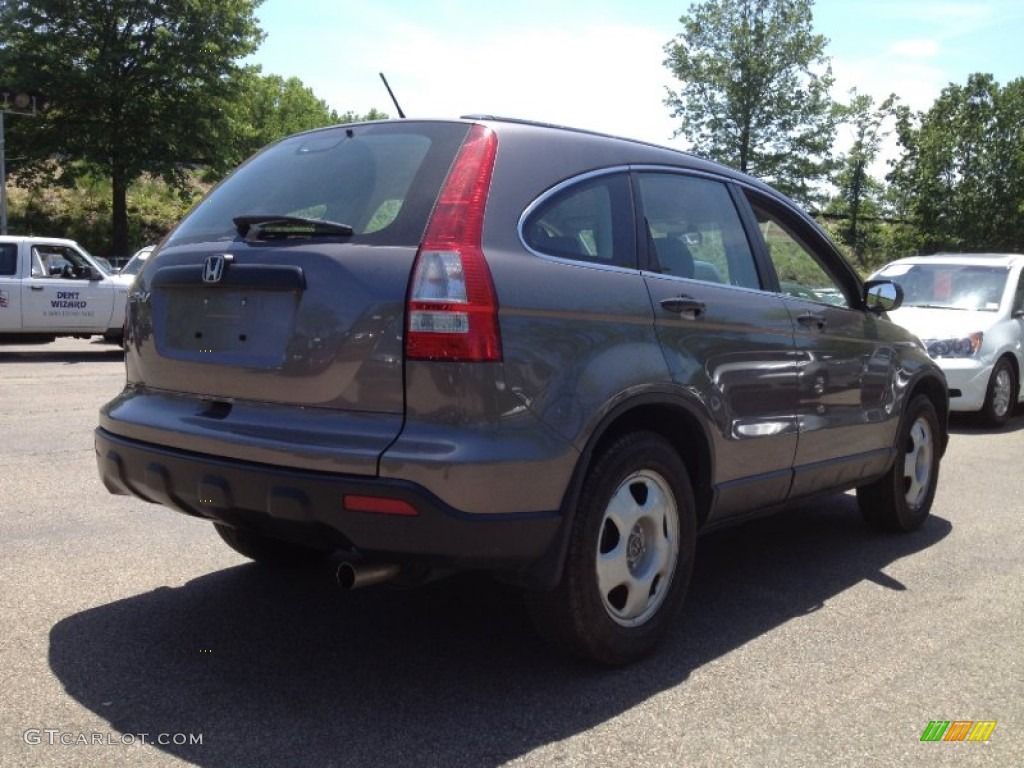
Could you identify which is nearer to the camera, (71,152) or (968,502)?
(968,502)

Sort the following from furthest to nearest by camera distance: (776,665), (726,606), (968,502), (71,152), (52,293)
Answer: (71,152) → (52,293) → (968,502) → (726,606) → (776,665)

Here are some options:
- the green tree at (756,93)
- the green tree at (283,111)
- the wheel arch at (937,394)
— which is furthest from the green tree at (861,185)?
the wheel arch at (937,394)

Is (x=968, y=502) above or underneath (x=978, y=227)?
underneath

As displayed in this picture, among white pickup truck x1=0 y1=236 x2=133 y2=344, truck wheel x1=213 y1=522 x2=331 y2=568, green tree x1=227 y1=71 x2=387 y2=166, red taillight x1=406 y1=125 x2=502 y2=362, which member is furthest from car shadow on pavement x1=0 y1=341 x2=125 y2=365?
green tree x1=227 y1=71 x2=387 y2=166

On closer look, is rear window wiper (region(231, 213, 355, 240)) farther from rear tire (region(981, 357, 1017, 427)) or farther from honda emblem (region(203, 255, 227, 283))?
rear tire (region(981, 357, 1017, 427))

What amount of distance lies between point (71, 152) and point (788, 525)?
119ft

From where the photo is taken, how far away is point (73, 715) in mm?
3025

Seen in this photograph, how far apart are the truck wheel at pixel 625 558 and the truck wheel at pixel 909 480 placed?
7.15 ft

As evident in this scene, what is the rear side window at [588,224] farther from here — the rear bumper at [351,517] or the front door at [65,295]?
the front door at [65,295]

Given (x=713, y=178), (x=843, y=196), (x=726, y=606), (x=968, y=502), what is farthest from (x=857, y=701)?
(x=843, y=196)

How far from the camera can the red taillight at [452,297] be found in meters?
3.00

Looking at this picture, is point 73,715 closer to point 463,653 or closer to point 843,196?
point 463,653

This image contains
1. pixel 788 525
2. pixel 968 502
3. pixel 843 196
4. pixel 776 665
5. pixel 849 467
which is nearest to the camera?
pixel 776 665

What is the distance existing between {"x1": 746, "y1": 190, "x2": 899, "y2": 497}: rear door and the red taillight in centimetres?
192
